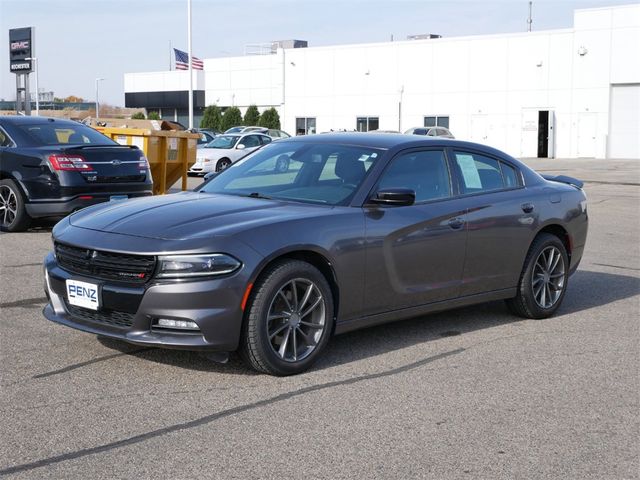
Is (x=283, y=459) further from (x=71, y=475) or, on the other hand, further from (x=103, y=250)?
(x=103, y=250)

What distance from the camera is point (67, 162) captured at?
11789 mm

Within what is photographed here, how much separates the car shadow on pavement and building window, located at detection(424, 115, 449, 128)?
46090 mm

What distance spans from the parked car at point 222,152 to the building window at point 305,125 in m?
31.7

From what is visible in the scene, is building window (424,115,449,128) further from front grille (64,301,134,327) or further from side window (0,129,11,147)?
front grille (64,301,134,327)

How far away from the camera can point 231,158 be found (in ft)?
90.4

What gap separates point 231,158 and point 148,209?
71.4ft

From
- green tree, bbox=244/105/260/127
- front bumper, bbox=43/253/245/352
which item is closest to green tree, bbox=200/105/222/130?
green tree, bbox=244/105/260/127

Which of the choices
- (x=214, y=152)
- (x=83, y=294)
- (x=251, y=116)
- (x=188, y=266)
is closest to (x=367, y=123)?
(x=251, y=116)

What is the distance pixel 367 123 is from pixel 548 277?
2010 inches

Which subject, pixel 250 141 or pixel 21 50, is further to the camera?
pixel 21 50

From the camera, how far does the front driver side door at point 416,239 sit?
20.1 ft

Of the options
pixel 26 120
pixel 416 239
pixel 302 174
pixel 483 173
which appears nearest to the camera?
pixel 416 239

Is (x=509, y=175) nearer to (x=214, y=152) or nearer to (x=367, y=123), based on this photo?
(x=214, y=152)

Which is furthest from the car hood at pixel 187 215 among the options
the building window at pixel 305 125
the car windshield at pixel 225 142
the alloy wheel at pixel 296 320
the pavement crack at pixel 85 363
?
the building window at pixel 305 125
